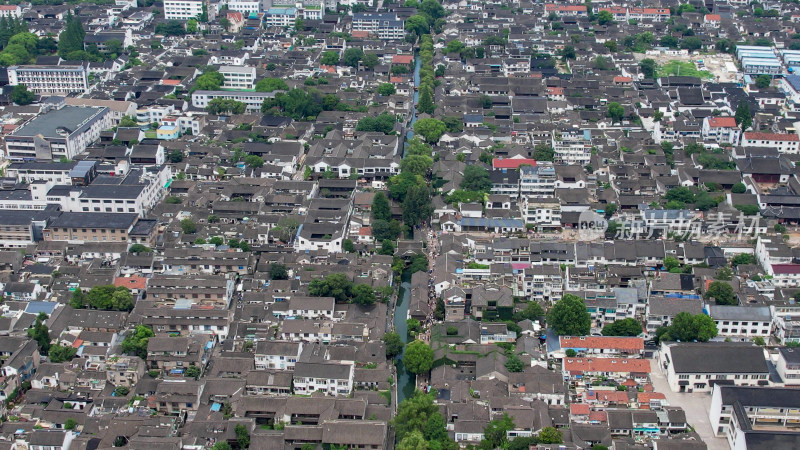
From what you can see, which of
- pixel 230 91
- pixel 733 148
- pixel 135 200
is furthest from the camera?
pixel 230 91

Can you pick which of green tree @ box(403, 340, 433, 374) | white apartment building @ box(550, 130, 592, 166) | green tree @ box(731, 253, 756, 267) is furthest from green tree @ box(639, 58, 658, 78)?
green tree @ box(403, 340, 433, 374)

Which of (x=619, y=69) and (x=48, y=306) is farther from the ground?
(x=619, y=69)

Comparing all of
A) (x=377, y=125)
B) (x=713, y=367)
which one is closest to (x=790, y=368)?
(x=713, y=367)

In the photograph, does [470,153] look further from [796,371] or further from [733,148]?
[796,371]

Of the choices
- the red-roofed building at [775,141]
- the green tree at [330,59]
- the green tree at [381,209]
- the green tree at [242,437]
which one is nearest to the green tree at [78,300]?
the green tree at [242,437]

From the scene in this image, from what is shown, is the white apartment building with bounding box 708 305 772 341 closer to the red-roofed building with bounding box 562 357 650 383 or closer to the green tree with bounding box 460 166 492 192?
the red-roofed building with bounding box 562 357 650 383

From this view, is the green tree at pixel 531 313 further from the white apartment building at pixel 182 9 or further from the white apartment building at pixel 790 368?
the white apartment building at pixel 182 9

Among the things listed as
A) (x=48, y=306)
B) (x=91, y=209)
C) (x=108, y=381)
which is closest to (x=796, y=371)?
(x=108, y=381)
